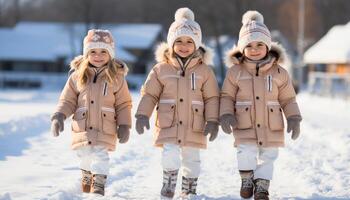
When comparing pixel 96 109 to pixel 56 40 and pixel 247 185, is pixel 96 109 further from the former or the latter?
pixel 56 40

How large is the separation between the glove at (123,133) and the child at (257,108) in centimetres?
93

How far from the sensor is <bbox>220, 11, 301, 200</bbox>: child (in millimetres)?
5832

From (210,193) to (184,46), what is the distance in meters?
1.54

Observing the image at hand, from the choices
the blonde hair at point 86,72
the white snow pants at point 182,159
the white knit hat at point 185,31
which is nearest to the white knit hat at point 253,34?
the white knit hat at point 185,31

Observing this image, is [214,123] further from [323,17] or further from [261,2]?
[323,17]

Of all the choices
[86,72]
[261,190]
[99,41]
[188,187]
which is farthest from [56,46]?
[261,190]

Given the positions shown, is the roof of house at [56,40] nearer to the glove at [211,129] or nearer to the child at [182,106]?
the child at [182,106]

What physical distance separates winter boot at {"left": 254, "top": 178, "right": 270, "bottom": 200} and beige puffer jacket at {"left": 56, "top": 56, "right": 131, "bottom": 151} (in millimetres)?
1389

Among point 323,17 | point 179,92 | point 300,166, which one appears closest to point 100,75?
point 179,92

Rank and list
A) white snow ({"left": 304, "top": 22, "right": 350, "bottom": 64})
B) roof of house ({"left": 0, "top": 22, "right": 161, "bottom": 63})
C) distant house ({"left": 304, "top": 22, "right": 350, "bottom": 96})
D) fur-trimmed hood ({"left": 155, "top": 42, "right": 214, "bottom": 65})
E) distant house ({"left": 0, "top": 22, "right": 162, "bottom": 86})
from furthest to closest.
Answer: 1. distant house ({"left": 0, "top": 22, "right": 162, "bottom": 86})
2. roof of house ({"left": 0, "top": 22, "right": 161, "bottom": 63})
3. distant house ({"left": 304, "top": 22, "right": 350, "bottom": 96})
4. white snow ({"left": 304, "top": 22, "right": 350, "bottom": 64})
5. fur-trimmed hood ({"left": 155, "top": 42, "right": 214, "bottom": 65})

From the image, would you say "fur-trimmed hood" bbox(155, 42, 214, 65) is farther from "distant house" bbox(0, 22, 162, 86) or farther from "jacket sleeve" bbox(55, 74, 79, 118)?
"distant house" bbox(0, 22, 162, 86)

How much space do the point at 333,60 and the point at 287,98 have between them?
24.2 metres

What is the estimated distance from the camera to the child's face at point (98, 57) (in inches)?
242

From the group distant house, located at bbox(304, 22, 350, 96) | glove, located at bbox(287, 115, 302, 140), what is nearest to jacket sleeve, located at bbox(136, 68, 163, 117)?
glove, located at bbox(287, 115, 302, 140)
